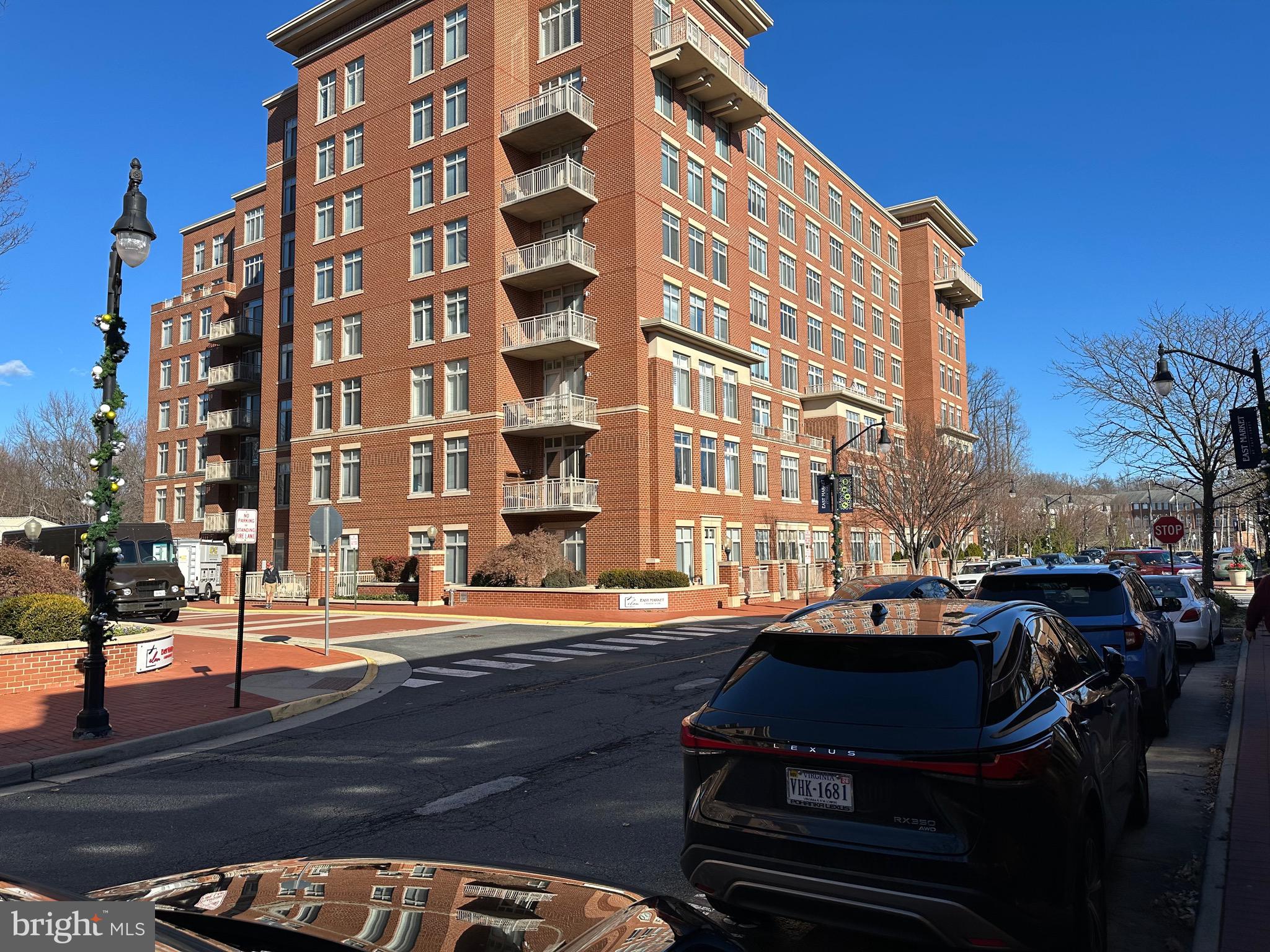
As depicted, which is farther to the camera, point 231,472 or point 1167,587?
point 231,472

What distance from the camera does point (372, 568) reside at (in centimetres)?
3691

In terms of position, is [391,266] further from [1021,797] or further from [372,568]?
[1021,797]

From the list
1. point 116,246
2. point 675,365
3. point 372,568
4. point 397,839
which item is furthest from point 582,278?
point 397,839

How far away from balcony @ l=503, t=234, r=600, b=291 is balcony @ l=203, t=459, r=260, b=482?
23.6m

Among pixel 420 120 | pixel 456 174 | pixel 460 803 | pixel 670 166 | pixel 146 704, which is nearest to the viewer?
pixel 460 803

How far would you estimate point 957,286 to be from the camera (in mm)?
65500

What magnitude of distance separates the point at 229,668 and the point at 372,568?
22258 millimetres

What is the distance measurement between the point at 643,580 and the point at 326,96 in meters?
28.9

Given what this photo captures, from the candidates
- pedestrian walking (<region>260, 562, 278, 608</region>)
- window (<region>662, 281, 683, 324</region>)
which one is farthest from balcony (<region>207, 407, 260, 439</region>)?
window (<region>662, 281, 683, 324</region>)

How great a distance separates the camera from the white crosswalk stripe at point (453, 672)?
1445cm

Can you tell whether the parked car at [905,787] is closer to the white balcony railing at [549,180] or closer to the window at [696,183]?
the white balcony railing at [549,180]

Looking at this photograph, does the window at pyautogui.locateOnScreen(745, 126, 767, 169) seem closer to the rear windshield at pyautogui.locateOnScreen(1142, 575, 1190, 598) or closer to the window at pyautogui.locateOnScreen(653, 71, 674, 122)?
the window at pyautogui.locateOnScreen(653, 71, 674, 122)

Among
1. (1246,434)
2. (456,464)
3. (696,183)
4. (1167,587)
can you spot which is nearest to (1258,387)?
(1246,434)

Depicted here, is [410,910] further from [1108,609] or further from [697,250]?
[697,250]
